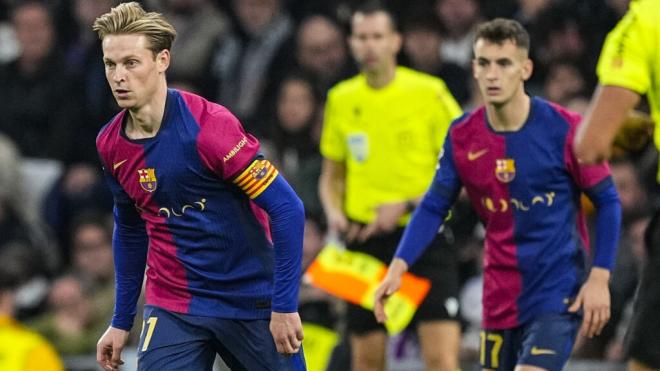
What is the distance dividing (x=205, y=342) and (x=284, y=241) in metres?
0.55

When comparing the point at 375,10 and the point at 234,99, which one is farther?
the point at 234,99

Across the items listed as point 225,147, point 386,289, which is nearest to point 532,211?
point 386,289

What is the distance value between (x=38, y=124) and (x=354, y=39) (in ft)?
14.2

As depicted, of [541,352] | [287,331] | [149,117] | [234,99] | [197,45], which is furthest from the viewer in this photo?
[197,45]

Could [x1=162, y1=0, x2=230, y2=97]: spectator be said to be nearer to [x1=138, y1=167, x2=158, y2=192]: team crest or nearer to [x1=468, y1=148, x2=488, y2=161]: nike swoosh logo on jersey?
[x1=468, y1=148, x2=488, y2=161]: nike swoosh logo on jersey

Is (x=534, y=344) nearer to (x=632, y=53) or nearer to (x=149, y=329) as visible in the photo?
(x=149, y=329)

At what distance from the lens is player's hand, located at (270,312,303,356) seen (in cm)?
527

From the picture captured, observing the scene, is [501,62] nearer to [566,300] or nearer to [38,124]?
[566,300]

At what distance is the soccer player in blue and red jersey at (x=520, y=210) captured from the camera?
605 cm

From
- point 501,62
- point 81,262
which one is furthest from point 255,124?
point 501,62

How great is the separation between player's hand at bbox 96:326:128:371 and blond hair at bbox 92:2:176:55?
3.85ft

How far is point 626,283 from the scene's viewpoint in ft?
29.5

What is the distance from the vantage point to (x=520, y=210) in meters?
6.16

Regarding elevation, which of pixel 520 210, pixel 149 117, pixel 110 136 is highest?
pixel 149 117
